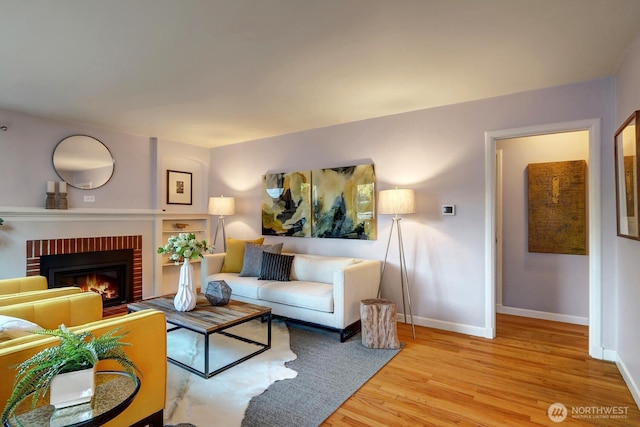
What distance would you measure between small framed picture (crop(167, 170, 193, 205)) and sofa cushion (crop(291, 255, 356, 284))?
2459 mm

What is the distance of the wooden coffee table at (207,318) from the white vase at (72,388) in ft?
4.12

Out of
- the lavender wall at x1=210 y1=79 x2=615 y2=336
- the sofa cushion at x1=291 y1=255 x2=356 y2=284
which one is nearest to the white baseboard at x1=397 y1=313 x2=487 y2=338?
the lavender wall at x1=210 y1=79 x2=615 y2=336

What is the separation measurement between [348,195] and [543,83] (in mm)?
2267

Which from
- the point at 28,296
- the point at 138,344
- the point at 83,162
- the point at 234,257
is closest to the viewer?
the point at 138,344

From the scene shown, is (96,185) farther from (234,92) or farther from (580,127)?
(580,127)

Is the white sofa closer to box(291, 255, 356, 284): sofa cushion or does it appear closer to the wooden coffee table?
box(291, 255, 356, 284): sofa cushion

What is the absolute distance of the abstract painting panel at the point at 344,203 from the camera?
4094mm

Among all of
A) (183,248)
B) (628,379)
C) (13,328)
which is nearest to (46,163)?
(183,248)

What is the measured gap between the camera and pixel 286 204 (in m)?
4.80

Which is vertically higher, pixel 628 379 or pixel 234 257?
pixel 234 257

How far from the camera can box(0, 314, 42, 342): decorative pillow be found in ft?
4.97

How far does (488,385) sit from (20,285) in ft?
12.3

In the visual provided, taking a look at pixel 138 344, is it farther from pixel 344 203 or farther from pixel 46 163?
pixel 46 163

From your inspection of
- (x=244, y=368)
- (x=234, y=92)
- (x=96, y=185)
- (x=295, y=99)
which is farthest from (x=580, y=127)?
(x=96, y=185)
